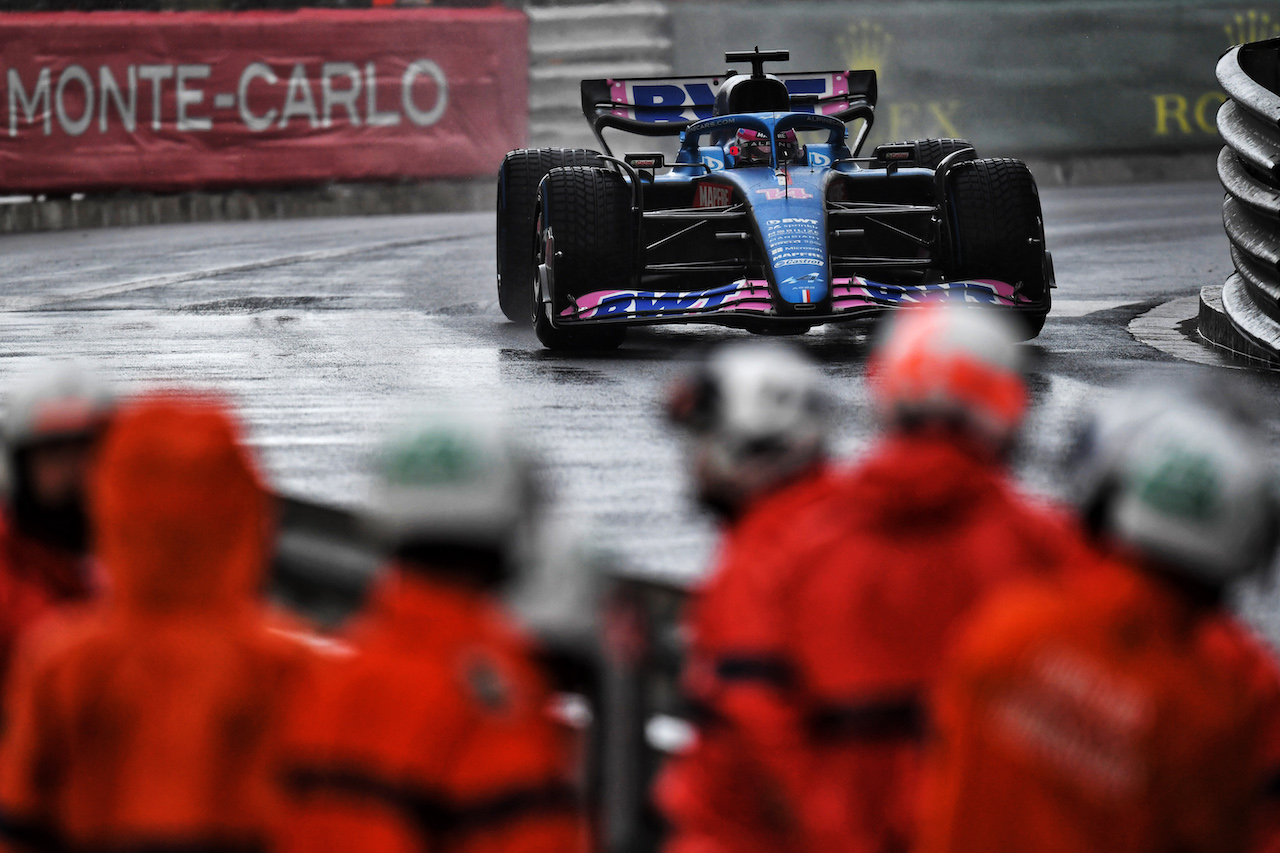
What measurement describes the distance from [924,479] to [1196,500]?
0.49m

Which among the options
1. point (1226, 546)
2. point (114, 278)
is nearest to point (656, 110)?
point (114, 278)

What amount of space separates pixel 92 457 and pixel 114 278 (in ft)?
47.7

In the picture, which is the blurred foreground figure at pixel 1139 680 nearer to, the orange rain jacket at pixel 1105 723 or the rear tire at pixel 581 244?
the orange rain jacket at pixel 1105 723

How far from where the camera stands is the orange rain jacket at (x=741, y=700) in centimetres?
269

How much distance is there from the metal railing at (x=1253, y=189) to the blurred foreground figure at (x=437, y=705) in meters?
8.61

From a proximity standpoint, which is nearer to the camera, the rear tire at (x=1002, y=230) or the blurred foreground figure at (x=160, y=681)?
the blurred foreground figure at (x=160, y=681)

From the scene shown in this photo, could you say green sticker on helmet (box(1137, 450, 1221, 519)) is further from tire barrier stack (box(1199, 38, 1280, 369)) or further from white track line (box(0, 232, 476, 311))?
white track line (box(0, 232, 476, 311))

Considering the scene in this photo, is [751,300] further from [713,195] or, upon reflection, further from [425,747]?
[425,747]

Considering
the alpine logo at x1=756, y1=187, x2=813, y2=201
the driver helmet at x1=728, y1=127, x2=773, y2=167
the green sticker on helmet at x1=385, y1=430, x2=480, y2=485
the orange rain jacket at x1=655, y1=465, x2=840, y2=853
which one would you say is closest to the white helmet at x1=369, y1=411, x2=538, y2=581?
the green sticker on helmet at x1=385, y1=430, x2=480, y2=485

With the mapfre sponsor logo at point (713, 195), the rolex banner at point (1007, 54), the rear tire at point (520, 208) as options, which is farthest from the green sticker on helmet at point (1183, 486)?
the rolex banner at point (1007, 54)

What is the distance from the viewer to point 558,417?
347 inches

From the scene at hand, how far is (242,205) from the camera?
1013 inches

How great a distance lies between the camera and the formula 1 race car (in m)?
10.9

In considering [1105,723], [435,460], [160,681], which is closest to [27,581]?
[160,681]
